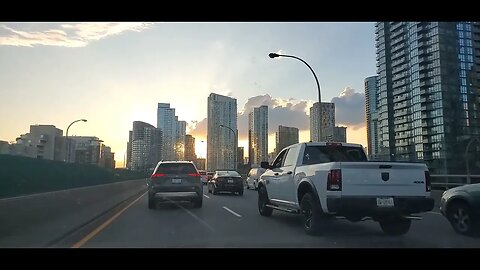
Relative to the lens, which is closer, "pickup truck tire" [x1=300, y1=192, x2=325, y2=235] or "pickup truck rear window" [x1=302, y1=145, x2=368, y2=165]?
"pickup truck tire" [x1=300, y1=192, x2=325, y2=235]

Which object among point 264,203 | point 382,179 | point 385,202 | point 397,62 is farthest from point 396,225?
point 397,62

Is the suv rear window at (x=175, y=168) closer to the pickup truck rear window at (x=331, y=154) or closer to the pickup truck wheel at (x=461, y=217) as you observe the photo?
the pickup truck rear window at (x=331, y=154)

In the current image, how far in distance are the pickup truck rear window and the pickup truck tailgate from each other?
220 centimetres

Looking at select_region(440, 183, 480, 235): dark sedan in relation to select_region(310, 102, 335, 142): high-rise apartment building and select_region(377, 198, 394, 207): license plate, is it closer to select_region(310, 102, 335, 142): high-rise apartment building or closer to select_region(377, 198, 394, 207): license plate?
select_region(377, 198, 394, 207): license plate

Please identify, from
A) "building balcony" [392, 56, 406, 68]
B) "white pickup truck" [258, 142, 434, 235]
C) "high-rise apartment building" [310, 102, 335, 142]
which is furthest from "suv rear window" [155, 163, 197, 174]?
"building balcony" [392, 56, 406, 68]

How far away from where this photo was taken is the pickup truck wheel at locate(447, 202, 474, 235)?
34.4ft

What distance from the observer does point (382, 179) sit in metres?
9.81

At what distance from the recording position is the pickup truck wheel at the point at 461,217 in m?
10.5

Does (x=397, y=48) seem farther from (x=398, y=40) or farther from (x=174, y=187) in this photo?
(x=174, y=187)
